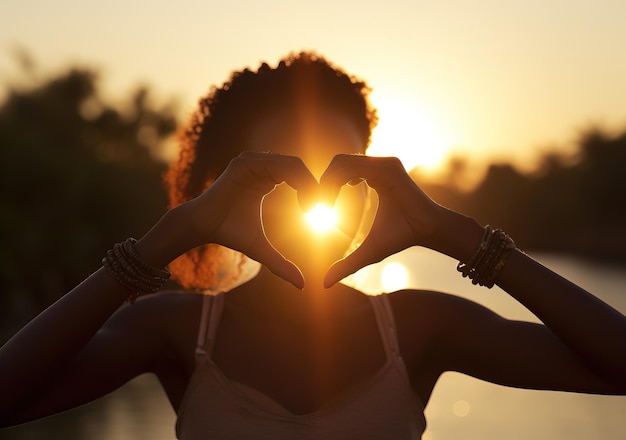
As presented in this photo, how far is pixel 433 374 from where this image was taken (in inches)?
122

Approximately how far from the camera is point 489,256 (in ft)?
8.96

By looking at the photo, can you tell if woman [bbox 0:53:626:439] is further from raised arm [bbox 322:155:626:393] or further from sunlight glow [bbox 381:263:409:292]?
sunlight glow [bbox 381:263:409:292]

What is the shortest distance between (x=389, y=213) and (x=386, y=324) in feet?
1.53

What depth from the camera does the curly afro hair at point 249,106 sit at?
3305 mm

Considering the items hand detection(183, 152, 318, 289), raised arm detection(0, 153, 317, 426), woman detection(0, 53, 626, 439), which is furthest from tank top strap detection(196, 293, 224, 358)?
hand detection(183, 152, 318, 289)

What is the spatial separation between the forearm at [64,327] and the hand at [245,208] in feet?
0.29

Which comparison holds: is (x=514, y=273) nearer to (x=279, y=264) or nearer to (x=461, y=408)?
(x=279, y=264)

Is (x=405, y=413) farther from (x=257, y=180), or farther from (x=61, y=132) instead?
(x=61, y=132)

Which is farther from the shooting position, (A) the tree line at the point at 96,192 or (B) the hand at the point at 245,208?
(A) the tree line at the point at 96,192

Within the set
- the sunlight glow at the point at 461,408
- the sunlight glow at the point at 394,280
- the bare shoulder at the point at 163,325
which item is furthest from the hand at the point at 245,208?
the sunlight glow at the point at 394,280

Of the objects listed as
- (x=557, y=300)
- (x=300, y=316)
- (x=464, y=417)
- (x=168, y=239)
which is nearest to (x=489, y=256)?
(x=557, y=300)

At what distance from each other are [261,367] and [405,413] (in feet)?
1.57

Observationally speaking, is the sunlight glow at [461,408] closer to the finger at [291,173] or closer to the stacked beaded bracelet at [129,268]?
the stacked beaded bracelet at [129,268]

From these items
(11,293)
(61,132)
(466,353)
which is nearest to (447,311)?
(466,353)
